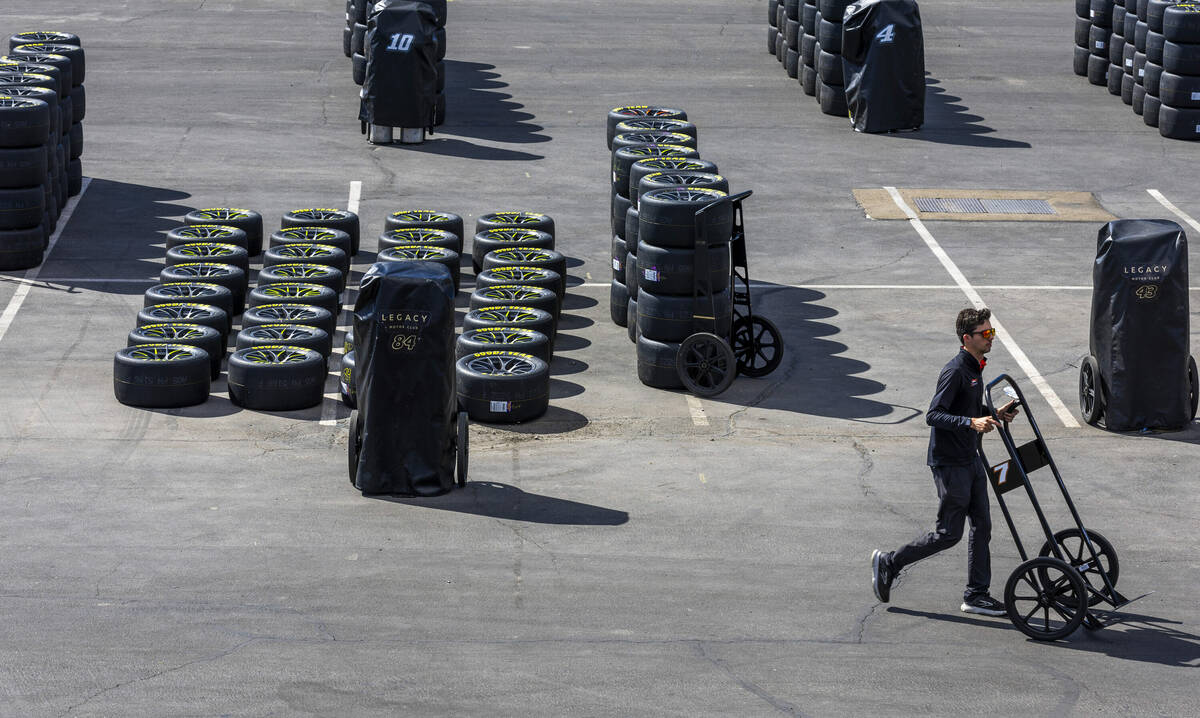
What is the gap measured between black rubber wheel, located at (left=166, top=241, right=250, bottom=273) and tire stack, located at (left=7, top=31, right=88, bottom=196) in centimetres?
486

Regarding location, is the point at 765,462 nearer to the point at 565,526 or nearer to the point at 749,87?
the point at 565,526

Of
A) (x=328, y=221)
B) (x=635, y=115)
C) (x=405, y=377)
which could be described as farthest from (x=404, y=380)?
(x=635, y=115)

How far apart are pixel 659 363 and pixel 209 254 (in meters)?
6.50

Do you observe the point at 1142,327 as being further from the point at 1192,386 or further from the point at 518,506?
the point at 518,506

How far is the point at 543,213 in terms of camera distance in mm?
25453

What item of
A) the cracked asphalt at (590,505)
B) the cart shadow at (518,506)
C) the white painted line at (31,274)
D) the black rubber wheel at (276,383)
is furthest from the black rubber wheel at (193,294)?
the cart shadow at (518,506)

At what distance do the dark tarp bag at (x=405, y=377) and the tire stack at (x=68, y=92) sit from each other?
12431 millimetres

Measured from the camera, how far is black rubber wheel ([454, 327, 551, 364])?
17438mm

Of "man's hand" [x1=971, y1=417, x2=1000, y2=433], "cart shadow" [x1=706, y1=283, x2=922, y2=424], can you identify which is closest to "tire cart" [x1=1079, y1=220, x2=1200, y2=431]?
"cart shadow" [x1=706, y1=283, x2=922, y2=424]

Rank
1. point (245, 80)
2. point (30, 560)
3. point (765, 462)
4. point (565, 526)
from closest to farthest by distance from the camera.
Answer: point (30, 560), point (565, 526), point (765, 462), point (245, 80)

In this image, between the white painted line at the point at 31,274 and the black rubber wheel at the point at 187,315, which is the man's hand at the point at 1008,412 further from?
the white painted line at the point at 31,274

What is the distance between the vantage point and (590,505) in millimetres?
14086

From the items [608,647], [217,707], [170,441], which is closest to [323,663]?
[217,707]

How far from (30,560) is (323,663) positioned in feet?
10.2
